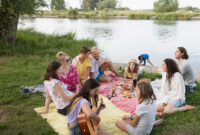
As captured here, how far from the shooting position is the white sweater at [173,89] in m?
3.95

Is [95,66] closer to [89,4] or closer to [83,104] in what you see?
[83,104]

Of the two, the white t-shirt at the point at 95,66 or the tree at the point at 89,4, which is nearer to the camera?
the white t-shirt at the point at 95,66

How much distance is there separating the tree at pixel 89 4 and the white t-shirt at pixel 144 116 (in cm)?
7324

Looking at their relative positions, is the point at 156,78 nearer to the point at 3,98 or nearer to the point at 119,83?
the point at 119,83

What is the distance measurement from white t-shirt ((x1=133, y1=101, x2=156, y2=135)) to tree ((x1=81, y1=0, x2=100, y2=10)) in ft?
240

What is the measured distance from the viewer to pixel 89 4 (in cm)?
7400

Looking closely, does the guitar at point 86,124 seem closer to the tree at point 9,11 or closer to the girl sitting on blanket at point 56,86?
→ the girl sitting on blanket at point 56,86

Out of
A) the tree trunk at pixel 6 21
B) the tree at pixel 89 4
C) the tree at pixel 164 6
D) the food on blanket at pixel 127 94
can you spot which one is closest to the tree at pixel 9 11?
the tree trunk at pixel 6 21

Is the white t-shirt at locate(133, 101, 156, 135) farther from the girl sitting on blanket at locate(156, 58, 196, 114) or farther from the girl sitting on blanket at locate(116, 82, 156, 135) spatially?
the girl sitting on blanket at locate(156, 58, 196, 114)

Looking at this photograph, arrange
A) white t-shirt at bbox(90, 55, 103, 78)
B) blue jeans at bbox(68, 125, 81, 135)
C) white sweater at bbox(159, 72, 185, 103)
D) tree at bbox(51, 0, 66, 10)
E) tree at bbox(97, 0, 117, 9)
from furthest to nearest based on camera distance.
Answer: tree at bbox(97, 0, 117, 9)
tree at bbox(51, 0, 66, 10)
white t-shirt at bbox(90, 55, 103, 78)
white sweater at bbox(159, 72, 185, 103)
blue jeans at bbox(68, 125, 81, 135)

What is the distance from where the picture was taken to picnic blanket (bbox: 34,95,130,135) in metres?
3.44

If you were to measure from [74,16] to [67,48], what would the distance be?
39673 mm

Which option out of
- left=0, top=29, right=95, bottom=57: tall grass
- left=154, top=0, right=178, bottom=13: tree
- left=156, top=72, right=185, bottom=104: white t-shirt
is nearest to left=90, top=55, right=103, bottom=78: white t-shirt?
left=156, top=72, right=185, bottom=104: white t-shirt

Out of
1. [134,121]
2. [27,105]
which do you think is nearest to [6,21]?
[27,105]
